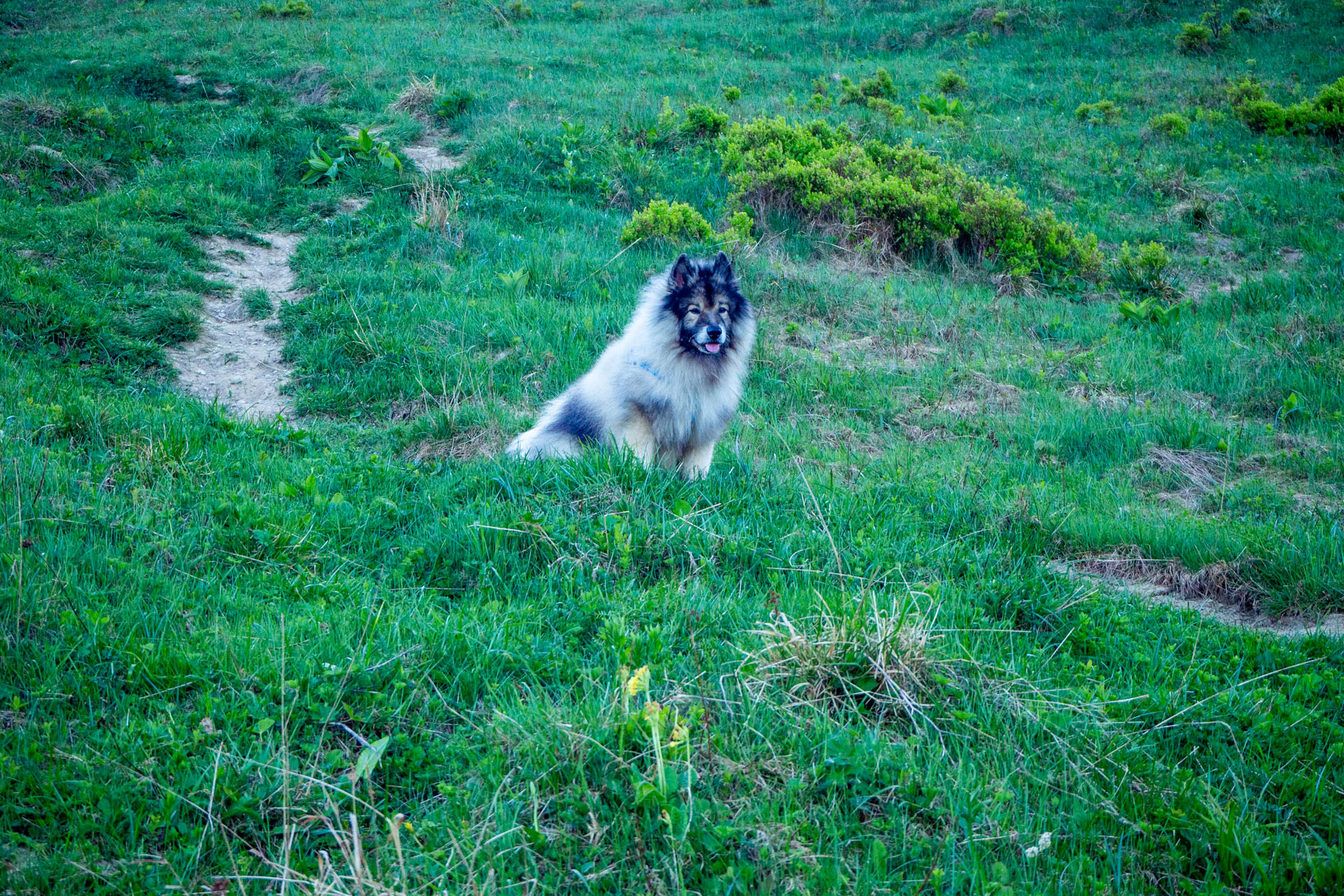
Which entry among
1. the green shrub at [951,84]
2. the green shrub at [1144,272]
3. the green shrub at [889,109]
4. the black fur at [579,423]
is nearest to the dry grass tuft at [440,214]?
the black fur at [579,423]

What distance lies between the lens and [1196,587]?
4.46m

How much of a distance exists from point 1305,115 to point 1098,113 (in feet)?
9.99

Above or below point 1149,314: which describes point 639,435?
below

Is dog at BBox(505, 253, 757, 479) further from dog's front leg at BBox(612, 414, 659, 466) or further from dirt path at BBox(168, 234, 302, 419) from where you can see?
dirt path at BBox(168, 234, 302, 419)

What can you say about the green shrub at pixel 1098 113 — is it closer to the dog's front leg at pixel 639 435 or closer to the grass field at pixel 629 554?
the grass field at pixel 629 554

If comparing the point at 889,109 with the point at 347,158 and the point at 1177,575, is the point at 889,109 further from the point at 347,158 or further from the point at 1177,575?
the point at 1177,575

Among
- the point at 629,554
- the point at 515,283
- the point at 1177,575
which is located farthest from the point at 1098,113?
the point at 629,554

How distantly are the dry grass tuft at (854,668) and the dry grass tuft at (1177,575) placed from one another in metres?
1.92

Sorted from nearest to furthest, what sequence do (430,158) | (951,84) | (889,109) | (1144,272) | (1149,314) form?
(1149,314)
(1144,272)
(430,158)
(889,109)
(951,84)

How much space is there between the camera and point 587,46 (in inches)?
688

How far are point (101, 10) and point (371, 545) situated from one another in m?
23.1

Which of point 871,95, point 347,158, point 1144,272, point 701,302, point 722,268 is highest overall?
point 871,95

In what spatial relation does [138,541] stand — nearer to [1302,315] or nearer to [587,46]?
[1302,315]

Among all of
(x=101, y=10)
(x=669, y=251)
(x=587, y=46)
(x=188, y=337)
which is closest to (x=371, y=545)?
(x=188, y=337)
